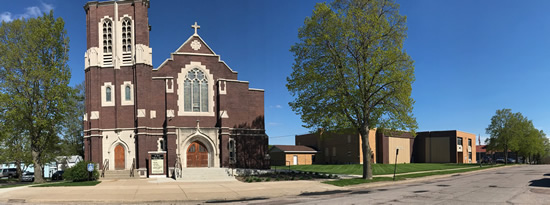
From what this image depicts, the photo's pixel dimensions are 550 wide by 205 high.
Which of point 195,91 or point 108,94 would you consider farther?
point 195,91

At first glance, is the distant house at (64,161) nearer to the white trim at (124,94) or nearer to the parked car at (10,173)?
the parked car at (10,173)

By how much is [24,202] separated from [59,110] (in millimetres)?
17733

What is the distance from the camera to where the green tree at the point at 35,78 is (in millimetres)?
30234

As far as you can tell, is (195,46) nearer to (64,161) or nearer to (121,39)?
(121,39)

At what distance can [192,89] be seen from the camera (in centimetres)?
3434

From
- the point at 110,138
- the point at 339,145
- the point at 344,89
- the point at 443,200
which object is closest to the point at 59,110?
the point at 110,138

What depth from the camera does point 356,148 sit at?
59.4m

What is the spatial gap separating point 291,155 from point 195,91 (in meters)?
31.2

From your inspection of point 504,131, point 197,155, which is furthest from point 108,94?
point 504,131

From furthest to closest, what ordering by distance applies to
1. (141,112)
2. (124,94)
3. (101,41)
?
(101,41) → (124,94) → (141,112)

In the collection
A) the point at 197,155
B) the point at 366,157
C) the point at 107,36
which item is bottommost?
the point at 197,155

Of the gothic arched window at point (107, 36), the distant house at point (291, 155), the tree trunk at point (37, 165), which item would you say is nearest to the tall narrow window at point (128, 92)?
the gothic arched window at point (107, 36)

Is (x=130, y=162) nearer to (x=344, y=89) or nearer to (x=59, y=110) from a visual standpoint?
(x=59, y=110)

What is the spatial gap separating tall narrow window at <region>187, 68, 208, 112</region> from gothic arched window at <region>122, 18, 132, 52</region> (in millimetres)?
5739
